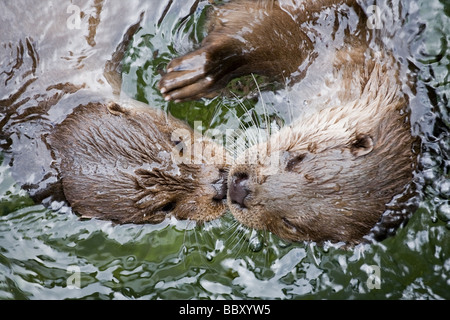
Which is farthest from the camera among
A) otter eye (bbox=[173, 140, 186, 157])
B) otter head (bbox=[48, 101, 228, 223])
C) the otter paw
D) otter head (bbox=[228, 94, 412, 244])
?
the otter paw

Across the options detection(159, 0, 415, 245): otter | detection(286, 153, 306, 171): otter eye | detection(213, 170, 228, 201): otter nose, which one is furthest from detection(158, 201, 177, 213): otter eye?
detection(286, 153, 306, 171): otter eye

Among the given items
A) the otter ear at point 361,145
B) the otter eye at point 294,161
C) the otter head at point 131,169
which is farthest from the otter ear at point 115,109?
the otter ear at point 361,145

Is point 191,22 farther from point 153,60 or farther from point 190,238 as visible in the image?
point 190,238

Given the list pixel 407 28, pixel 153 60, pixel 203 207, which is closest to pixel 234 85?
pixel 153 60

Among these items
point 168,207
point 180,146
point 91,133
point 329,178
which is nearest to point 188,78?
point 180,146

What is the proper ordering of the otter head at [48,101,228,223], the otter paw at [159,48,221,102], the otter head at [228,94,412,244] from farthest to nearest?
the otter paw at [159,48,221,102] → the otter head at [48,101,228,223] → the otter head at [228,94,412,244]

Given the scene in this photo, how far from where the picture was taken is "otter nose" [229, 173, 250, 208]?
2678 millimetres

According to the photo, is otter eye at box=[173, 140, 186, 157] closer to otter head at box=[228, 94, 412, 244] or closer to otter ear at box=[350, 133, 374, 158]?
otter head at box=[228, 94, 412, 244]

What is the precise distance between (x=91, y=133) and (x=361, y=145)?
1.45m

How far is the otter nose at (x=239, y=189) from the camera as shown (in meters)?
2.68

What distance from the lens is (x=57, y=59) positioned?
325 centimetres

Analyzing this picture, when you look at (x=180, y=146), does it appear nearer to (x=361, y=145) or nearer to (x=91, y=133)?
(x=91, y=133)

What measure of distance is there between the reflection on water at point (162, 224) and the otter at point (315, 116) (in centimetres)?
22

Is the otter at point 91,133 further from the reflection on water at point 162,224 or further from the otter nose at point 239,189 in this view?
the otter nose at point 239,189
